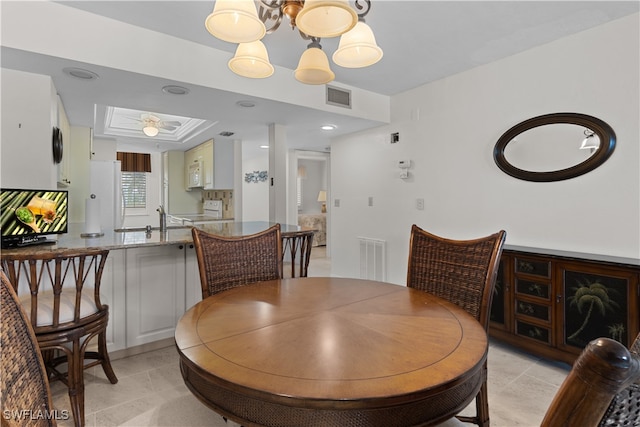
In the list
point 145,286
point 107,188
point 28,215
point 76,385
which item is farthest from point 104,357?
point 107,188

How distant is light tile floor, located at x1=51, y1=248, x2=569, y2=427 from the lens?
5.74ft

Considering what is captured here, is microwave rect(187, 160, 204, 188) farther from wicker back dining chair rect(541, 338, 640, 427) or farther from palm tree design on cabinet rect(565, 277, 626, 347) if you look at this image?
wicker back dining chair rect(541, 338, 640, 427)

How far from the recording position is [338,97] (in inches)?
136

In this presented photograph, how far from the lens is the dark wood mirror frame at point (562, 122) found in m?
2.33

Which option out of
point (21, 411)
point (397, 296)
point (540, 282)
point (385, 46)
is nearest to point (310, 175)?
point (385, 46)

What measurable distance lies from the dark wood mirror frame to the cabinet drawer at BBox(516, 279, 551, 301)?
83 centimetres

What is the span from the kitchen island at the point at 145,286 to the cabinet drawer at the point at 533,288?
70.9 inches

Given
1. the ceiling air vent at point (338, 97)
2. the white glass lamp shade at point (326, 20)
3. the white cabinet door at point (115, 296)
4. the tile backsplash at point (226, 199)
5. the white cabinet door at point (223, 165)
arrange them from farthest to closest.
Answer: the tile backsplash at point (226, 199) < the white cabinet door at point (223, 165) < the ceiling air vent at point (338, 97) < the white cabinet door at point (115, 296) < the white glass lamp shade at point (326, 20)

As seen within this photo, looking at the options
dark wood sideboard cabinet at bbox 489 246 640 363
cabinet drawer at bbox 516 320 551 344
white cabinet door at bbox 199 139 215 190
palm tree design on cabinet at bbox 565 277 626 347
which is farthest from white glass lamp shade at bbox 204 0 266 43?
white cabinet door at bbox 199 139 215 190

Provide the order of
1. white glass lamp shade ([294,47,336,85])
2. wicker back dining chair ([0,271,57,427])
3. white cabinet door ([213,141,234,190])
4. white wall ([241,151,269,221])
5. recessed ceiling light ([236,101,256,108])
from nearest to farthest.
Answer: wicker back dining chair ([0,271,57,427]) → white glass lamp shade ([294,47,336,85]) → recessed ceiling light ([236,101,256,108]) → white cabinet door ([213,141,234,190]) → white wall ([241,151,269,221])

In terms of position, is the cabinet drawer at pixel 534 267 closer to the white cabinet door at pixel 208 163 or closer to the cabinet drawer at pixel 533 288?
the cabinet drawer at pixel 533 288

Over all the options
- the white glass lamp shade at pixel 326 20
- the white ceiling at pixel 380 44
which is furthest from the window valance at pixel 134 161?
the white glass lamp shade at pixel 326 20

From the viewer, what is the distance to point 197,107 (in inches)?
128

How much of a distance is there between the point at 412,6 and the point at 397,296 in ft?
5.93
